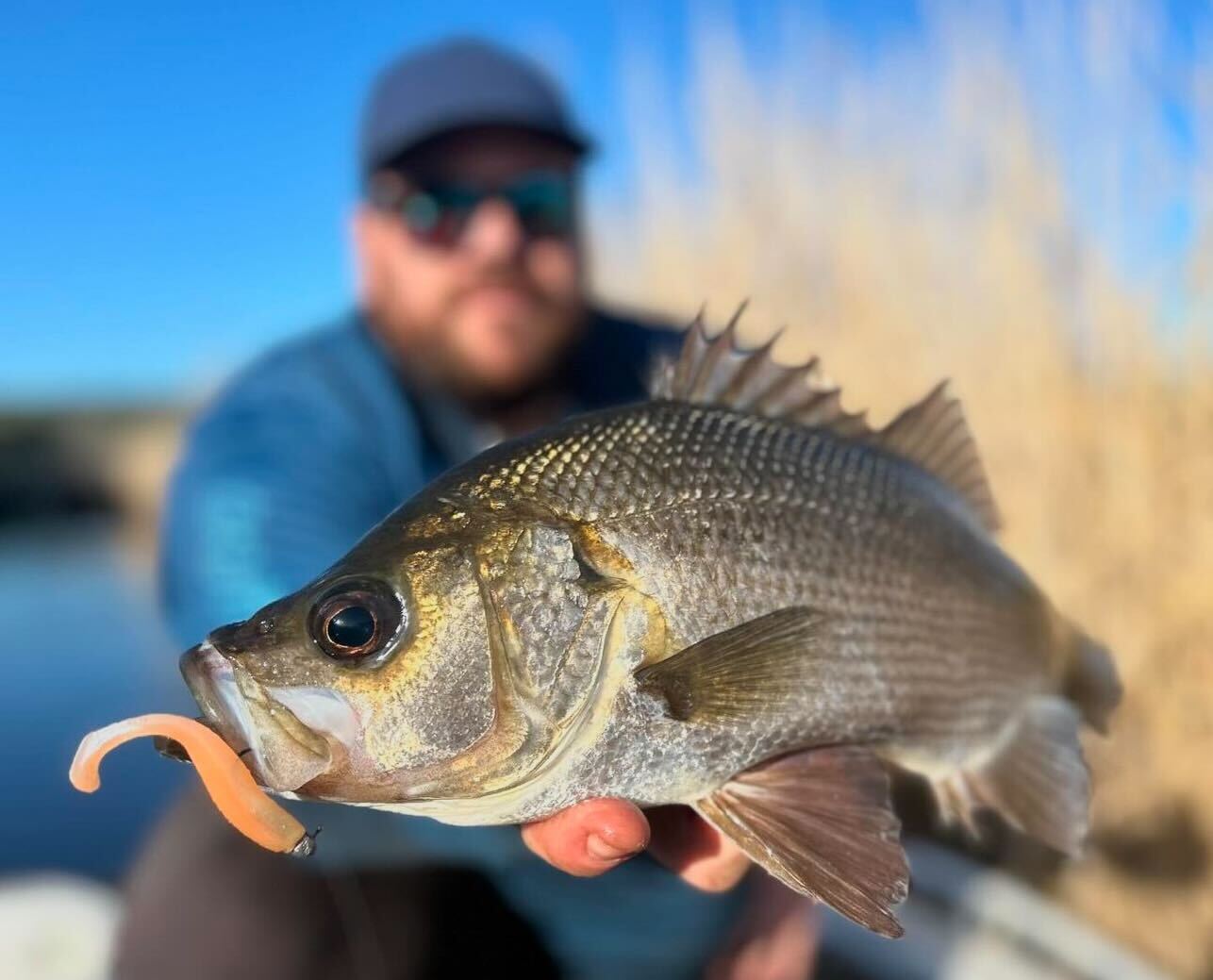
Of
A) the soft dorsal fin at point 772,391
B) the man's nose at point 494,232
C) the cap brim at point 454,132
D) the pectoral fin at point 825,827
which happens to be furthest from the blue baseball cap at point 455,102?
the pectoral fin at point 825,827

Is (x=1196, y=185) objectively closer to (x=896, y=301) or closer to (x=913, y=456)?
(x=896, y=301)

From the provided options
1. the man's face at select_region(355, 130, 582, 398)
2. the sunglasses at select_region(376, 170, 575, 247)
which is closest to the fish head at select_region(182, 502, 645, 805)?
the man's face at select_region(355, 130, 582, 398)

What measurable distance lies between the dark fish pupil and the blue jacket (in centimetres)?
75

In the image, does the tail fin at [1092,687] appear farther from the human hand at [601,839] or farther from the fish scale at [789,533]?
the human hand at [601,839]

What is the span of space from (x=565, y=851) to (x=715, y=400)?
0.52 m

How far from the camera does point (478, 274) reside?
2459 mm

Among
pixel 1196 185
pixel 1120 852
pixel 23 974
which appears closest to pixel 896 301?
pixel 1196 185

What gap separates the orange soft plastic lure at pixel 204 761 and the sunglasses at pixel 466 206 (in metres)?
1.88

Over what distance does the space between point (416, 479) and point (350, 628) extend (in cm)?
133

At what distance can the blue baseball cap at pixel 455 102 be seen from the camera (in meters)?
2.53

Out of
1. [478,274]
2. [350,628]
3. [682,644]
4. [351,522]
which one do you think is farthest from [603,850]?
[478,274]

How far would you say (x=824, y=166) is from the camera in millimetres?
3430

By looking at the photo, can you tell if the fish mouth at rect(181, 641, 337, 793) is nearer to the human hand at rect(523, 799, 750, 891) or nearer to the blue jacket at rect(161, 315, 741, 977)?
the human hand at rect(523, 799, 750, 891)

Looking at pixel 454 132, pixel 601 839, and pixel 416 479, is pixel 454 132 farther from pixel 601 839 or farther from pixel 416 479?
pixel 601 839
